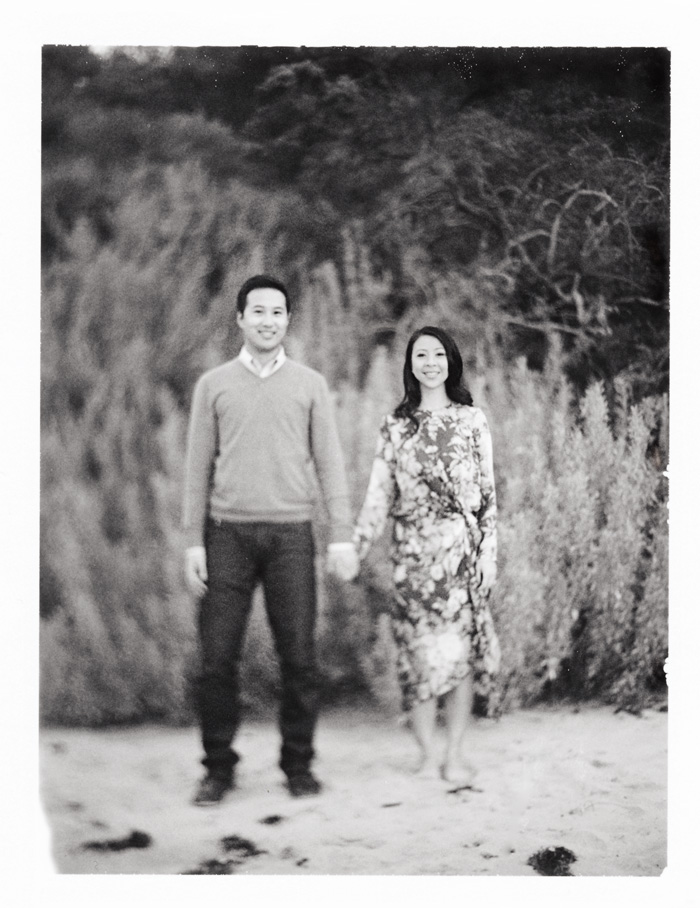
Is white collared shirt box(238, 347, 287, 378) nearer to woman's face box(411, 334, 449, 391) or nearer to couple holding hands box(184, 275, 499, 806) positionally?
couple holding hands box(184, 275, 499, 806)

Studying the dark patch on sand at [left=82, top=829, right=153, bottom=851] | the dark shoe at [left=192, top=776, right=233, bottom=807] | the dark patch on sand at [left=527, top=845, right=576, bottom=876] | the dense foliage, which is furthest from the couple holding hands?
the dark patch on sand at [left=527, top=845, right=576, bottom=876]

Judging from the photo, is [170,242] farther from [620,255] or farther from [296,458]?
[620,255]

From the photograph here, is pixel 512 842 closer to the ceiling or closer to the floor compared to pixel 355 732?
closer to the floor

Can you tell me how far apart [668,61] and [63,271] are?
2741mm

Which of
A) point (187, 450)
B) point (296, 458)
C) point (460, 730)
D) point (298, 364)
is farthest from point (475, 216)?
point (460, 730)

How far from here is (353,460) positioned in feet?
14.4

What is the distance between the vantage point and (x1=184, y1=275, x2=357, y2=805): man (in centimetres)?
423

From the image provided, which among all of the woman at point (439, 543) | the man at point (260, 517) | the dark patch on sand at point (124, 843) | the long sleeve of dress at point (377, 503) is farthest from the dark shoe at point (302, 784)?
the long sleeve of dress at point (377, 503)

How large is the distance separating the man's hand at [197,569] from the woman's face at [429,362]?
1174mm

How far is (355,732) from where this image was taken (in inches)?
171

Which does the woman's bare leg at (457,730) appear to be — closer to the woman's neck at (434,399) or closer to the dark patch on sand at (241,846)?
the dark patch on sand at (241,846)

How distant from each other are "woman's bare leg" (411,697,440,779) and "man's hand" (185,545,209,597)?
1.04 m

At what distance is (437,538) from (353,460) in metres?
0.49

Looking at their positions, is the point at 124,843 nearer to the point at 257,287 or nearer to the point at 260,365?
the point at 260,365
